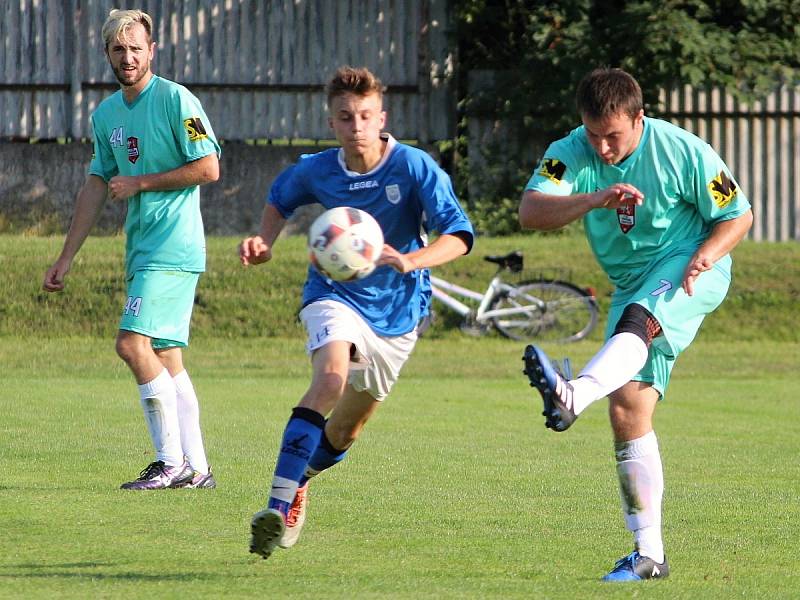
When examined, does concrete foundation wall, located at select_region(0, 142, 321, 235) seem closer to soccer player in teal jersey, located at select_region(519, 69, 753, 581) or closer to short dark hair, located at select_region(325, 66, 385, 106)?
short dark hair, located at select_region(325, 66, 385, 106)

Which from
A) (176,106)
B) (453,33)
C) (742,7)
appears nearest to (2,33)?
(453,33)

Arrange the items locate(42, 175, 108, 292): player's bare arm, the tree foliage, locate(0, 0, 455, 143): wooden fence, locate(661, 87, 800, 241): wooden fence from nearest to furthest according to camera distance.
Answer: locate(42, 175, 108, 292): player's bare arm, the tree foliage, locate(0, 0, 455, 143): wooden fence, locate(661, 87, 800, 241): wooden fence

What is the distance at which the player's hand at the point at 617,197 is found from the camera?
5570mm

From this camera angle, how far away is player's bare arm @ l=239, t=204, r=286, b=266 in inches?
249

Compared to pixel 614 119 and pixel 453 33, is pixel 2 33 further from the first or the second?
pixel 614 119

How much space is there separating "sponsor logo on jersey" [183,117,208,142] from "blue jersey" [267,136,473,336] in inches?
55.1

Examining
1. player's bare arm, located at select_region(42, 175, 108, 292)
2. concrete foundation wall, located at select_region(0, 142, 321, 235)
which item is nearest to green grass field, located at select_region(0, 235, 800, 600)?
player's bare arm, located at select_region(42, 175, 108, 292)

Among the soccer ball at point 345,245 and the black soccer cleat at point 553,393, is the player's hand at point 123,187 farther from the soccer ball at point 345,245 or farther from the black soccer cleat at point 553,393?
the black soccer cleat at point 553,393

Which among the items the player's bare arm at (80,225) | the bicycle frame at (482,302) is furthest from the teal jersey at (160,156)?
the bicycle frame at (482,302)

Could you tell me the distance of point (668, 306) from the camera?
5.97 meters

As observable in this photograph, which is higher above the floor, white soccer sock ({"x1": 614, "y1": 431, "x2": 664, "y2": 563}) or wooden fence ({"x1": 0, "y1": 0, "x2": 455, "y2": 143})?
wooden fence ({"x1": 0, "y1": 0, "x2": 455, "y2": 143})

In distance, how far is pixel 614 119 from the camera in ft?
19.2

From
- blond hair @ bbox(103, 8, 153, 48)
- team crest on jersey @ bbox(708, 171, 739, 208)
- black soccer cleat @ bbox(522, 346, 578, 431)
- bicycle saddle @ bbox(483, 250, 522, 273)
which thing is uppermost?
blond hair @ bbox(103, 8, 153, 48)

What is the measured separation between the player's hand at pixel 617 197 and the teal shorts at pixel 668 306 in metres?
0.46
